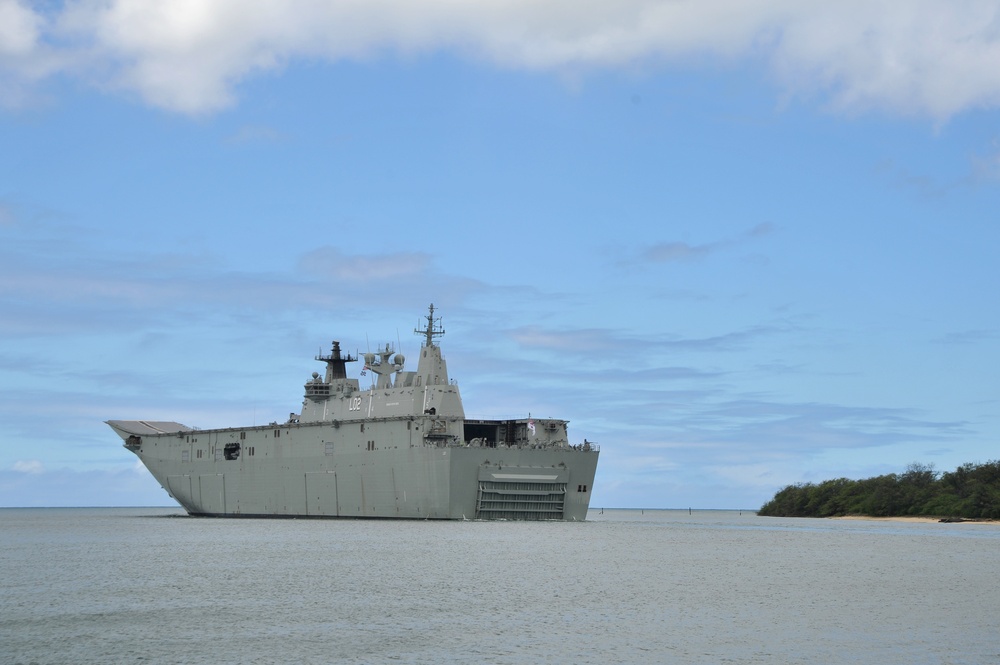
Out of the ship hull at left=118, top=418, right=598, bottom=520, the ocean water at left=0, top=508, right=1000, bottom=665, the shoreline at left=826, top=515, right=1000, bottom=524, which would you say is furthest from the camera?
the shoreline at left=826, top=515, right=1000, bottom=524

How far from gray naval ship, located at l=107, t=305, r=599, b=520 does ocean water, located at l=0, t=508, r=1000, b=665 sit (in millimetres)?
6326

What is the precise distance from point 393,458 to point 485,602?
36385 mm

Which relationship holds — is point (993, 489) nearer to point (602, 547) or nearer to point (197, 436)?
point (602, 547)

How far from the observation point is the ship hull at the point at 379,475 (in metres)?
69.6

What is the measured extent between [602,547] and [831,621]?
28.8 m

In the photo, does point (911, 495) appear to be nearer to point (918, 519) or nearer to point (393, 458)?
point (918, 519)

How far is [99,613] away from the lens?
33031mm

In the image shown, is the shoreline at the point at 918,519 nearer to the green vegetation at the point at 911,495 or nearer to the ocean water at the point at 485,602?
the green vegetation at the point at 911,495

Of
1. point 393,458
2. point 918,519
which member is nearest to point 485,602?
point 393,458

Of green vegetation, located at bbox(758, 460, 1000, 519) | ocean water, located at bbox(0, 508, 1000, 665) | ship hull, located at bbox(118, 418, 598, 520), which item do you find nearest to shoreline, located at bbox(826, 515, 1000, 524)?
green vegetation, located at bbox(758, 460, 1000, 519)

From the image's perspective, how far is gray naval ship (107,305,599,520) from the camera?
69875mm

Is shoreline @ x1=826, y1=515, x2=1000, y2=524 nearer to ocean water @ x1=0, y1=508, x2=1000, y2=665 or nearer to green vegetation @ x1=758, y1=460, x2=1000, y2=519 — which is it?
green vegetation @ x1=758, y1=460, x2=1000, y2=519

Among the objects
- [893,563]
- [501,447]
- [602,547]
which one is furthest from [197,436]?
[893,563]

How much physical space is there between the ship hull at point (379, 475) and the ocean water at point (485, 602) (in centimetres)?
589
